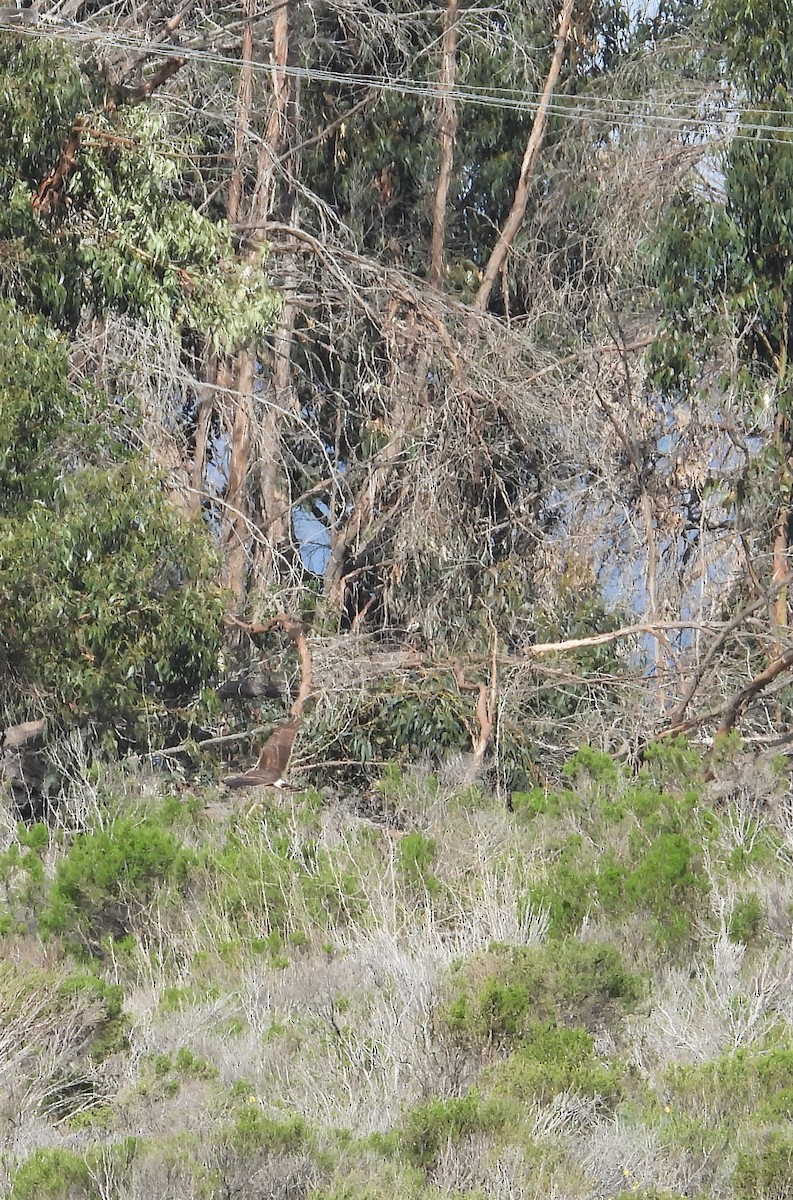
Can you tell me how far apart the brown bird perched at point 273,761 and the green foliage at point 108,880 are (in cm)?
336

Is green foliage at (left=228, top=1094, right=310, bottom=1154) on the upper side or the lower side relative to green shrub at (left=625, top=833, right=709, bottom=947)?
upper

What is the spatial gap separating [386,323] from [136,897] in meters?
8.38

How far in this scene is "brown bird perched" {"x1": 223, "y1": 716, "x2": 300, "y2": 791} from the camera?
37.0ft

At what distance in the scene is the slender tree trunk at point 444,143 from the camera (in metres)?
17.6

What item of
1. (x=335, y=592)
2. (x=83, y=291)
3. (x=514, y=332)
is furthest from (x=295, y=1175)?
(x=514, y=332)

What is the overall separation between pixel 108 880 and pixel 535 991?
2.71 m

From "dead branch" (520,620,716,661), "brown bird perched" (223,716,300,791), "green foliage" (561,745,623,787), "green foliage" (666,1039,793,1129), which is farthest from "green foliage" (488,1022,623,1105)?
"dead branch" (520,620,716,661)

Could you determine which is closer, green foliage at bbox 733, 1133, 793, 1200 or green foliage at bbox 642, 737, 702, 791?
green foliage at bbox 733, 1133, 793, 1200

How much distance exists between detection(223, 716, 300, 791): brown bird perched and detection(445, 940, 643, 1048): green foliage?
18.3 ft

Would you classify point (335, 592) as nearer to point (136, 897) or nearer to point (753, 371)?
point (753, 371)

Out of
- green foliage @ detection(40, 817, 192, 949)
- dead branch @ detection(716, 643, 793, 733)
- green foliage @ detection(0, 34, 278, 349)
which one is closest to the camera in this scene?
green foliage @ detection(40, 817, 192, 949)

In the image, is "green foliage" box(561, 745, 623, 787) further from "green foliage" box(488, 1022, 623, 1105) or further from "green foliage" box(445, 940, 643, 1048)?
"green foliage" box(488, 1022, 623, 1105)

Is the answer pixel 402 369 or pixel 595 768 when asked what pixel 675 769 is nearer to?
pixel 595 768

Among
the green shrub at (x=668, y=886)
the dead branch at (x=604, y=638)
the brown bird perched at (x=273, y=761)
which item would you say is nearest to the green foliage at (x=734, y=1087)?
the green shrub at (x=668, y=886)
